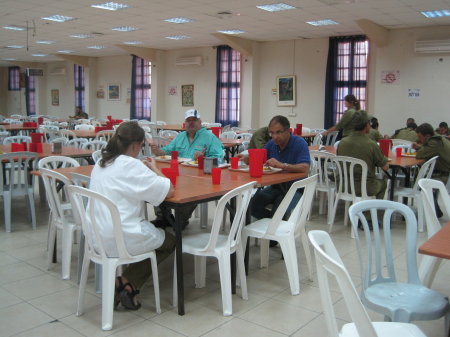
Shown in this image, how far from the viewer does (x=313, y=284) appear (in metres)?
3.33

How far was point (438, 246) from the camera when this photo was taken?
1836 mm

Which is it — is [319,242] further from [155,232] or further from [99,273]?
[99,273]

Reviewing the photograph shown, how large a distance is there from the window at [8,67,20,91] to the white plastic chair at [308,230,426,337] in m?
22.5

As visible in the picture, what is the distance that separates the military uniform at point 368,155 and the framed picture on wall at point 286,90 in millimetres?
7586

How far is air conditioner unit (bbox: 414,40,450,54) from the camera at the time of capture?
9.23 metres

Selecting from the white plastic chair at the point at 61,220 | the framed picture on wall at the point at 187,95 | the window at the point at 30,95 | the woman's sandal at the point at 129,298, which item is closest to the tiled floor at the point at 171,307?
the woman's sandal at the point at 129,298

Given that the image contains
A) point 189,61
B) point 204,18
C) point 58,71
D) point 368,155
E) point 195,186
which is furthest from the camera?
point 58,71

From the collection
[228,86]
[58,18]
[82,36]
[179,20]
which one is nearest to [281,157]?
[179,20]

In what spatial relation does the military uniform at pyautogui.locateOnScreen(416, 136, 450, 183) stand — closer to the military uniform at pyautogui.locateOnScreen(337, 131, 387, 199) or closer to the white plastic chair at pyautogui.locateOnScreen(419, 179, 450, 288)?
the military uniform at pyautogui.locateOnScreen(337, 131, 387, 199)

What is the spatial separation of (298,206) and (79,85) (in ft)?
56.2

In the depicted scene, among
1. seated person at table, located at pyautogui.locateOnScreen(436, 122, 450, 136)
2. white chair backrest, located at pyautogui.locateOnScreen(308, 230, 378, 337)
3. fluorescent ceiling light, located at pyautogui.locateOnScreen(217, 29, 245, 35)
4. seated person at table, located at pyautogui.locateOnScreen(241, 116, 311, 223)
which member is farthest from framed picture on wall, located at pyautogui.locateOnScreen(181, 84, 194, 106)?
white chair backrest, located at pyautogui.locateOnScreen(308, 230, 378, 337)

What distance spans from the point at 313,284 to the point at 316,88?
9.03m

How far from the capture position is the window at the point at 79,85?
18.6 m

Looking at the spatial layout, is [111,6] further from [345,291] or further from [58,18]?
[345,291]
